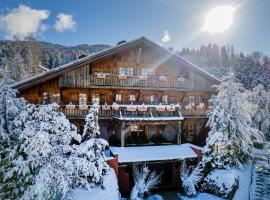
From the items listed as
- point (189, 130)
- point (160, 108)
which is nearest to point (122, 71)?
point (160, 108)

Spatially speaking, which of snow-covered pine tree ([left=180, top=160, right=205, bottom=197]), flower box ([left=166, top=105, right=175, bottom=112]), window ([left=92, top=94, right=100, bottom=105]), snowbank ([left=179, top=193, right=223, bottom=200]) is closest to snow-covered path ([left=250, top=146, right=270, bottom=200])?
snowbank ([left=179, top=193, right=223, bottom=200])

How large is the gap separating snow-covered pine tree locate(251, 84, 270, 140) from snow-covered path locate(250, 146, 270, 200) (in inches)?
409

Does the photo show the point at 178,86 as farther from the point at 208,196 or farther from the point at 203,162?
the point at 208,196

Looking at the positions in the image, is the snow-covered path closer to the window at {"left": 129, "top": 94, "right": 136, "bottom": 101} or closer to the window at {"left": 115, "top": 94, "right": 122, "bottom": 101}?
the window at {"left": 129, "top": 94, "right": 136, "bottom": 101}

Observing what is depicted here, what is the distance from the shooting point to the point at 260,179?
20.4 metres

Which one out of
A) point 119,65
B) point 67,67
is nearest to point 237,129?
point 119,65

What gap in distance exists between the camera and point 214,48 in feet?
437

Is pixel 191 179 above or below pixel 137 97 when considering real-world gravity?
below

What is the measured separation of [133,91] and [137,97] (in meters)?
0.78

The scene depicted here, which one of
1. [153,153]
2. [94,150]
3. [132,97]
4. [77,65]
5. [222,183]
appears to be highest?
[77,65]

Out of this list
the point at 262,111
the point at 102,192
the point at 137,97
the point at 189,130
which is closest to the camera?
the point at 102,192

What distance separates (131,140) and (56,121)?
1449 centimetres

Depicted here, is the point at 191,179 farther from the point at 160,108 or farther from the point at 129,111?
the point at 129,111

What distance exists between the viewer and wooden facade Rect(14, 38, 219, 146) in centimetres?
2294
